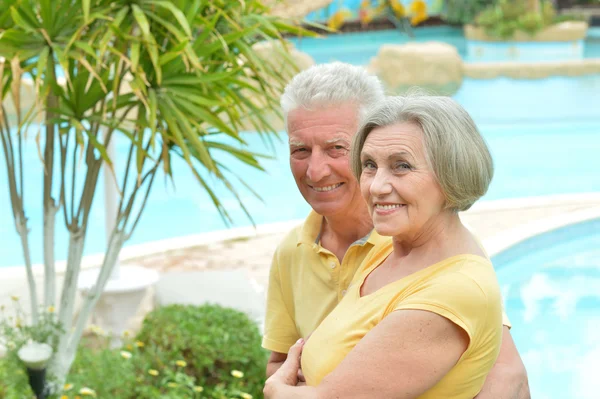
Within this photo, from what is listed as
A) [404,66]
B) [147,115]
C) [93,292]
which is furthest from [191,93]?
[404,66]

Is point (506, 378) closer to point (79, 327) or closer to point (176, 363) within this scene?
point (176, 363)

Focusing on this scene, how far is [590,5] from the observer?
2355cm

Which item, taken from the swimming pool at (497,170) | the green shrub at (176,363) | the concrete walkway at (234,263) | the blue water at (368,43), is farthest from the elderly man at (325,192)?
the blue water at (368,43)

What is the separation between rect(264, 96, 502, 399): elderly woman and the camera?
1357mm

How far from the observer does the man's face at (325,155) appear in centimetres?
186

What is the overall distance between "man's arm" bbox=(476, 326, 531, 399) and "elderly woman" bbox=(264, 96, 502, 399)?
3.8 inches

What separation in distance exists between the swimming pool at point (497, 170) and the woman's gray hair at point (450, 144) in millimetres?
5519

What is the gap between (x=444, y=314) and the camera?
4.40ft

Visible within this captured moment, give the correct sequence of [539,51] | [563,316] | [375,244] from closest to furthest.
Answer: [375,244] < [563,316] < [539,51]

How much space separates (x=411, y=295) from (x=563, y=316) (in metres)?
5.27

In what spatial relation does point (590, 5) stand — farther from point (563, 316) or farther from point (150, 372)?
point (150, 372)

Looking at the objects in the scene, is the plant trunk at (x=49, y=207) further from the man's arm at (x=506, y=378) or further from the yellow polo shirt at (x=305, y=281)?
the man's arm at (x=506, y=378)

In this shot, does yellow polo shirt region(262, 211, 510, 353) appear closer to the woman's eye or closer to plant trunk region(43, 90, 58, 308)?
the woman's eye

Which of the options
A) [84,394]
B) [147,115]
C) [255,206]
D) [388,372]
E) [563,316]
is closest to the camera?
[388,372]
